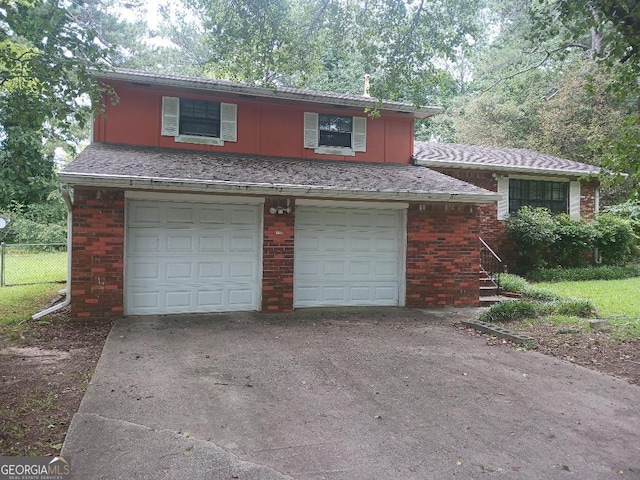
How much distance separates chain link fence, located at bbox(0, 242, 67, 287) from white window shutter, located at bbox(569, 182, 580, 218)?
1467cm

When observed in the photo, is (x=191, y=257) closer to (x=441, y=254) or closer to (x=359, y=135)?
(x=441, y=254)

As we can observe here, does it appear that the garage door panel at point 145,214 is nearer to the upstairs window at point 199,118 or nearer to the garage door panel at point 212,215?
the garage door panel at point 212,215

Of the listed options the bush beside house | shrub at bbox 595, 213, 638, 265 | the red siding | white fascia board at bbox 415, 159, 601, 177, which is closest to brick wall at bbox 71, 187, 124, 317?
the red siding

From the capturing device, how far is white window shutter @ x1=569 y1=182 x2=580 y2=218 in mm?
14453

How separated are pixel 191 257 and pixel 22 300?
4.39 metres

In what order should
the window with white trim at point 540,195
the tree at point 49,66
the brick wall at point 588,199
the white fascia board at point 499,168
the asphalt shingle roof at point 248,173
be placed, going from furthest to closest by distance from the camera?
1. the brick wall at point 588,199
2. the window with white trim at point 540,195
3. the white fascia board at point 499,168
4. the asphalt shingle roof at point 248,173
5. the tree at point 49,66

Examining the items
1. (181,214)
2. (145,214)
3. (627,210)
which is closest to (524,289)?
(181,214)

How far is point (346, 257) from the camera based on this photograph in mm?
9289

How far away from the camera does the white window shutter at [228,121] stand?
10312 mm

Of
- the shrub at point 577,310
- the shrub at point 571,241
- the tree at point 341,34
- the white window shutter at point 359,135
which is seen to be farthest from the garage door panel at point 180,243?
the shrub at point 571,241

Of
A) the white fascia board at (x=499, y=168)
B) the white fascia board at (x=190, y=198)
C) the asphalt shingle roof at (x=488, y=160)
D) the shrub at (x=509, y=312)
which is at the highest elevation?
the asphalt shingle roof at (x=488, y=160)

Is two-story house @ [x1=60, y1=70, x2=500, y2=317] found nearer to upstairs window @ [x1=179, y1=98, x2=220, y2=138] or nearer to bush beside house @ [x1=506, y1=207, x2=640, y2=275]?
upstairs window @ [x1=179, y1=98, x2=220, y2=138]

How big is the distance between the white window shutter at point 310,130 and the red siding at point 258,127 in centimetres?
10

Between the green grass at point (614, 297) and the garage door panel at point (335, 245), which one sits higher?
the garage door panel at point (335, 245)
